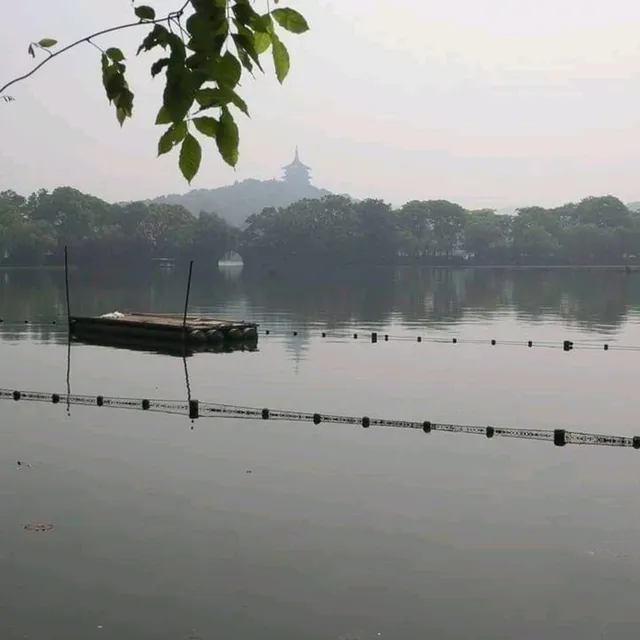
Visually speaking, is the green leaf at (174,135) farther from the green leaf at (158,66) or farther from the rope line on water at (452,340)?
the rope line on water at (452,340)

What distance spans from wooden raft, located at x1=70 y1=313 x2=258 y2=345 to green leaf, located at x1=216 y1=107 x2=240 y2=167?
125 feet

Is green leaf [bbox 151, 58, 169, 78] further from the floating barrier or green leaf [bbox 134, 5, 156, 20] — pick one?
the floating barrier

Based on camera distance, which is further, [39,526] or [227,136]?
[39,526]

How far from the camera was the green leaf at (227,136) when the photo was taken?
2605 millimetres

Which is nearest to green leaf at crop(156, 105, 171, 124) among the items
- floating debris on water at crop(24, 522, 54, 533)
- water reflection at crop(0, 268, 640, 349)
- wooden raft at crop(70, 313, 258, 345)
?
floating debris on water at crop(24, 522, 54, 533)

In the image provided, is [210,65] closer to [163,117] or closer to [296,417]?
[163,117]

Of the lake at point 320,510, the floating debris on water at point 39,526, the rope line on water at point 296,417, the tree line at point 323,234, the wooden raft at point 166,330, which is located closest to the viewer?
the lake at point 320,510

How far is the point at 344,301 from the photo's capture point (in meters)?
75.7

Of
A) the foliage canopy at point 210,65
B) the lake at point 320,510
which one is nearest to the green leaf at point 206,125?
the foliage canopy at point 210,65

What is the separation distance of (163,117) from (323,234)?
6247 inches

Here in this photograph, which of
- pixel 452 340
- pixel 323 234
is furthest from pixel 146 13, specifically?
pixel 323 234

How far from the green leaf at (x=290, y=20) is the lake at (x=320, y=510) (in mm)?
8453

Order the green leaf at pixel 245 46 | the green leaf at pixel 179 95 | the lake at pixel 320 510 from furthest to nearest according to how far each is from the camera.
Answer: the lake at pixel 320 510 < the green leaf at pixel 245 46 < the green leaf at pixel 179 95

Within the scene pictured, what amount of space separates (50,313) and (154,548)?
166 feet
